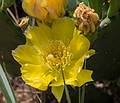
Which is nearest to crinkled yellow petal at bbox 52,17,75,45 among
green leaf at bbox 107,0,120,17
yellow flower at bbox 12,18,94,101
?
yellow flower at bbox 12,18,94,101

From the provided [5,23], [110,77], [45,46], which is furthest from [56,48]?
[110,77]

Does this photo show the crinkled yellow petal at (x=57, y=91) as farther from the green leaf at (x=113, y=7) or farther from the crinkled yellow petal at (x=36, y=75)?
the green leaf at (x=113, y=7)

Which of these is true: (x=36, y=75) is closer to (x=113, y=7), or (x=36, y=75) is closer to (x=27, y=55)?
(x=27, y=55)

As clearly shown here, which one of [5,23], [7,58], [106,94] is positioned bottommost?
[106,94]

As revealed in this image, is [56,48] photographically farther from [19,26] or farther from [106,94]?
[106,94]

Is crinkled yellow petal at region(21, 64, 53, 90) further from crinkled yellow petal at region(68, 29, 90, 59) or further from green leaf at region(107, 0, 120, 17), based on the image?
green leaf at region(107, 0, 120, 17)

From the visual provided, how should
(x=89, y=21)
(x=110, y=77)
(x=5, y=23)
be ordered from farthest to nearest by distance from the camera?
(x=110, y=77)
(x=5, y=23)
(x=89, y=21)
